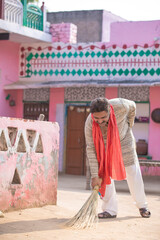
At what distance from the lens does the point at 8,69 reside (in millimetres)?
13203

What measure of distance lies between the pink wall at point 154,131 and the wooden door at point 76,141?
1.83 m

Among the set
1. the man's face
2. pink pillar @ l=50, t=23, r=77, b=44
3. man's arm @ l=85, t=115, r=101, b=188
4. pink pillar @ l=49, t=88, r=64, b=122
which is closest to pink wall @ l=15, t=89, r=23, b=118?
pink pillar @ l=49, t=88, r=64, b=122

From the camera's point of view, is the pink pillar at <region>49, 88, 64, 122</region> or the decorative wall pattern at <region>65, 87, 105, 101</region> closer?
the decorative wall pattern at <region>65, 87, 105, 101</region>

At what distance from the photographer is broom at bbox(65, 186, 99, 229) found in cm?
485

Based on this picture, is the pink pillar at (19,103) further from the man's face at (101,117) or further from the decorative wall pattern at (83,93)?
the man's face at (101,117)

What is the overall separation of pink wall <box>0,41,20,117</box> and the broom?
842cm

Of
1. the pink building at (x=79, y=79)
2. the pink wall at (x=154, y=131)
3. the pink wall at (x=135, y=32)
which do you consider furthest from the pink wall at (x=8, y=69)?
the pink wall at (x=154, y=131)

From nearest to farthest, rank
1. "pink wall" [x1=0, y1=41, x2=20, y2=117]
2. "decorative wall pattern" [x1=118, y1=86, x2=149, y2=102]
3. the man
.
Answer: the man → "decorative wall pattern" [x1=118, y1=86, x2=149, y2=102] → "pink wall" [x1=0, y1=41, x2=20, y2=117]

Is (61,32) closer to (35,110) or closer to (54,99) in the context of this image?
(54,99)

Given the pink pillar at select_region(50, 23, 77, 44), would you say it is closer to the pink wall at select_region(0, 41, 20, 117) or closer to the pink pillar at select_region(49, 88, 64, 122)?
the pink wall at select_region(0, 41, 20, 117)

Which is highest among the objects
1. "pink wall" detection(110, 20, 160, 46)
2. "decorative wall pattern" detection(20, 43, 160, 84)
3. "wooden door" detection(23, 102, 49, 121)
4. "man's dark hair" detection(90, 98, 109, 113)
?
"pink wall" detection(110, 20, 160, 46)

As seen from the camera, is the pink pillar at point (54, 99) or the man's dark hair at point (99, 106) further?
the pink pillar at point (54, 99)

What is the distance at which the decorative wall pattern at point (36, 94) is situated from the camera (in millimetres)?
13305

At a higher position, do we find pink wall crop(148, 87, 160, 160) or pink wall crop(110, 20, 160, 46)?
pink wall crop(110, 20, 160, 46)
